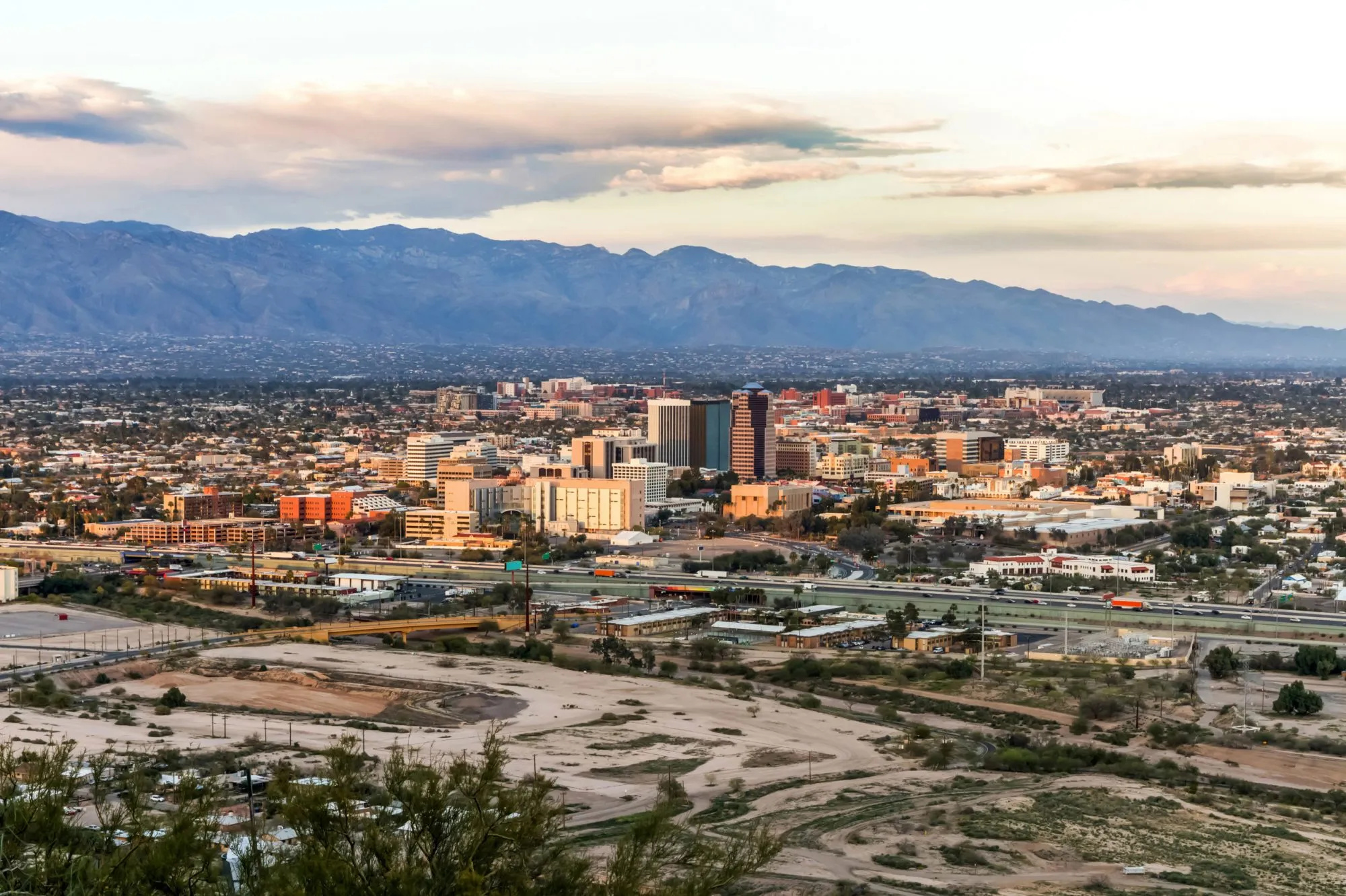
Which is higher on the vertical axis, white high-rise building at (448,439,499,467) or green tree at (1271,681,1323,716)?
white high-rise building at (448,439,499,467)

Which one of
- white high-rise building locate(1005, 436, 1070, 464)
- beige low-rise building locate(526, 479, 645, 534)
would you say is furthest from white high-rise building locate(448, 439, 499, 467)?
white high-rise building locate(1005, 436, 1070, 464)

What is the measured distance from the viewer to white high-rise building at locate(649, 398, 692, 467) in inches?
4951

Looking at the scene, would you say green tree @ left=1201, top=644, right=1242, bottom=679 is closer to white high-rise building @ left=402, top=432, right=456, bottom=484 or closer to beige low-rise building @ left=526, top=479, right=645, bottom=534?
beige low-rise building @ left=526, top=479, right=645, bottom=534

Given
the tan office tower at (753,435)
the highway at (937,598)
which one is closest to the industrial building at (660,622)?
the highway at (937,598)

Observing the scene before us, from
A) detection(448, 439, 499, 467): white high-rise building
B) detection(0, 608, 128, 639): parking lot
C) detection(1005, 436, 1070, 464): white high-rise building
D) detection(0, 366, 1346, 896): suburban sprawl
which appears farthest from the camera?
detection(1005, 436, 1070, 464): white high-rise building

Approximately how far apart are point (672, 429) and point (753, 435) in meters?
6.07

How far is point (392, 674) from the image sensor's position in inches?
2023

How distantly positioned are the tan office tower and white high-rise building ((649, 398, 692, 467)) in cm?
331

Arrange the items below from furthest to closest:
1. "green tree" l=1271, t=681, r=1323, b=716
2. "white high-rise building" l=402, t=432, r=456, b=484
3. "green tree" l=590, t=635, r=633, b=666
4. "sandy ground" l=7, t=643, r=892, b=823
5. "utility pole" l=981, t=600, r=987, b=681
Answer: "white high-rise building" l=402, t=432, r=456, b=484 → "green tree" l=590, t=635, r=633, b=666 → "utility pole" l=981, t=600, r=987, b=681 → "green tree" l=1271, t=681, r=1323, b=716 → "sandy ground" l=7, t=643, r=892, b=823

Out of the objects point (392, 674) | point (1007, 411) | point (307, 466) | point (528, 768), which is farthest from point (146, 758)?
point (1007, 411)

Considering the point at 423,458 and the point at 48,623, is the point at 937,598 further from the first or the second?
the point at 423,458

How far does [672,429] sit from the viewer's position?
12619 centimetres

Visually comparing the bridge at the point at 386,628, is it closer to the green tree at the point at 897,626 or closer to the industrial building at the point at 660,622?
the industrial building at the point at 660,622

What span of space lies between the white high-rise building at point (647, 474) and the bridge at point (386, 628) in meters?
43.4
